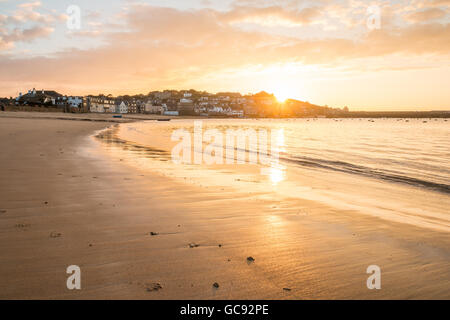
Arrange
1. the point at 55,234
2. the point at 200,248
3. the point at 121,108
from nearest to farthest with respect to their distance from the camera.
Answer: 1. the point at 200,248
2. the point at 55,234
3. the point at 121,108

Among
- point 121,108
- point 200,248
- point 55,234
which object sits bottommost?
point 200,248

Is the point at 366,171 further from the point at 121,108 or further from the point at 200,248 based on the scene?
the point at 121,108

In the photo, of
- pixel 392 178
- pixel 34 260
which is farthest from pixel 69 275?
pixel 392 178

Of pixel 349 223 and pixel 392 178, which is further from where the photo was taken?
pixel 392 178

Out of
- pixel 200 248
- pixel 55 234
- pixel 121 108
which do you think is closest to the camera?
pixel 200 248

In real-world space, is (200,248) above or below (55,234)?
below

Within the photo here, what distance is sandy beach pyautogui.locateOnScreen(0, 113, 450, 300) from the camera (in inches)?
134

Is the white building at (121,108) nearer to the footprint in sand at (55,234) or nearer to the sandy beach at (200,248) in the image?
the sandy beach at (200,248)

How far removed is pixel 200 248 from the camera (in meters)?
4.46

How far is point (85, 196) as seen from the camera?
23.3ft

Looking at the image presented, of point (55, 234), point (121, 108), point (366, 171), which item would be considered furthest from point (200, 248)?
point (121, 108)

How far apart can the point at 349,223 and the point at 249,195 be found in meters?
2.87
